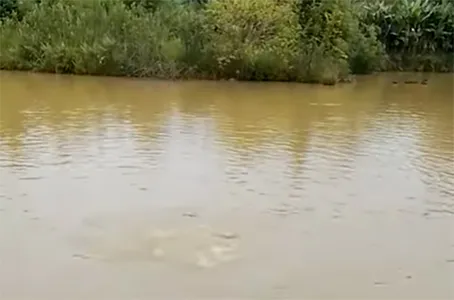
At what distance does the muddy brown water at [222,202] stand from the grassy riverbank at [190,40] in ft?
13.5

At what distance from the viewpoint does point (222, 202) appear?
689 cm

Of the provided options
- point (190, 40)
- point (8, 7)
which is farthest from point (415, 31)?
point (8, 7)

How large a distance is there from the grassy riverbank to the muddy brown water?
13.5ft

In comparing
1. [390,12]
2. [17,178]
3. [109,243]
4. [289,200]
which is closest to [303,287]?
[109,243]

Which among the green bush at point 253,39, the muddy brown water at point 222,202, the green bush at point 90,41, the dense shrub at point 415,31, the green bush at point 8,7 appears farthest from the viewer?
the dense shrub at point 415,31

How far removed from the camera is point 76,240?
574 cm

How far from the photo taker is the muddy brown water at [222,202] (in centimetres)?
511

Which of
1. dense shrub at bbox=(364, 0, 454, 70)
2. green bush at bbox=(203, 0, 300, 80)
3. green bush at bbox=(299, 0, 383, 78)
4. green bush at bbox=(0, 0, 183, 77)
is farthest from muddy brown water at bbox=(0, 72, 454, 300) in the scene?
dense shrub at bbox=(364, 0, 454, 70)

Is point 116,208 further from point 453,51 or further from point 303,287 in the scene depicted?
point 453,51

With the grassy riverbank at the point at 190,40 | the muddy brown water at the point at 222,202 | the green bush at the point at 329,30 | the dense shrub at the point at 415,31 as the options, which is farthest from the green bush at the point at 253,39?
the dense shrub at the point at 415,31

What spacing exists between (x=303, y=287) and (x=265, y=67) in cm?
1221

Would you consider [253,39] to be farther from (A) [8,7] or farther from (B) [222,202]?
(B) [222,202]

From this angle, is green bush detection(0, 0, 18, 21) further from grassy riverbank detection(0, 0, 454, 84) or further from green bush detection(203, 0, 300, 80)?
green bush detection(203, 0, 300, 80)

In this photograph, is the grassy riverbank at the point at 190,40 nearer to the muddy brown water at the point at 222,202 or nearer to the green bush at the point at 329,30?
the green bush at the point at 329,30
